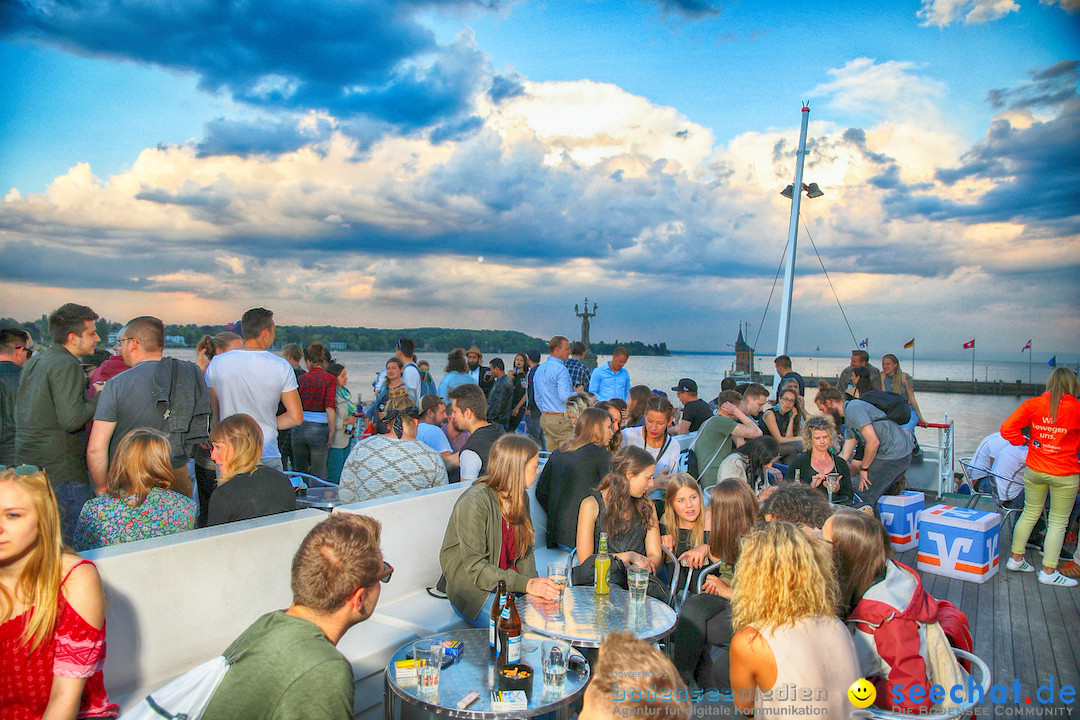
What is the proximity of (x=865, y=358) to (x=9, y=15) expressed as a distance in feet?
59.9

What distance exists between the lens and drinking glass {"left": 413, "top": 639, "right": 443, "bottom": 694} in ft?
6.83

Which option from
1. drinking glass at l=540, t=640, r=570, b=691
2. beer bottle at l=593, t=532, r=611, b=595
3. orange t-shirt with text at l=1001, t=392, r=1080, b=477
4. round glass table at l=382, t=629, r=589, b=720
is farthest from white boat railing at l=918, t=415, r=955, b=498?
round glass table at l=382, t=629, r=589, b=720

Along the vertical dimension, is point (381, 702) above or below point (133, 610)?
below

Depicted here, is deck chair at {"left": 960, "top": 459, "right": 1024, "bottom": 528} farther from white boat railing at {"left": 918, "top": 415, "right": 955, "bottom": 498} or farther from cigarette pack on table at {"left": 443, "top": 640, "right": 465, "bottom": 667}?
cigarette pack on table at {"left": 443, "top": 640, "right": 465, "bottom": 667}

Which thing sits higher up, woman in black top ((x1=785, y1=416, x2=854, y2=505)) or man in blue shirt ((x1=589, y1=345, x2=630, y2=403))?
man in blue shirt ((x1=589, y1=345, x2=630, y2=403))

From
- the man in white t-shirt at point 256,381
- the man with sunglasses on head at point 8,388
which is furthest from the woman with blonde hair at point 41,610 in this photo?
the man with sunglasses on head at point 8,388

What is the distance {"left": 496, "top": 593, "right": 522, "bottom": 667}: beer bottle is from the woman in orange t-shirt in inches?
188

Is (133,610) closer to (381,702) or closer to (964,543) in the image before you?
(381,702)

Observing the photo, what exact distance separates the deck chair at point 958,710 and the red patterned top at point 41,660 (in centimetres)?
223

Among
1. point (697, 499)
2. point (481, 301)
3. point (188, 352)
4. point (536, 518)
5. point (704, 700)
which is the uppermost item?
point (481, 301)

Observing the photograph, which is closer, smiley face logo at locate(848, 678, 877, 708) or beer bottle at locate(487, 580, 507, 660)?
smiley face logo at locate(848, 678, 877, 708)

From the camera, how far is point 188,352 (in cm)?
621

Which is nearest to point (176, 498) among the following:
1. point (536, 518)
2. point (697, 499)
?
point (536, 518)

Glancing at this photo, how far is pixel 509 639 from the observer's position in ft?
7.18
